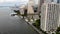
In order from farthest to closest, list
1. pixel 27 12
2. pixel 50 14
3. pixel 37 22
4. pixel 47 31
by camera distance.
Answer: pixel 27 12 < pixel 37 22 < pixel 50 14 < pixel 47 31

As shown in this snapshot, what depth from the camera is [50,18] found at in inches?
305

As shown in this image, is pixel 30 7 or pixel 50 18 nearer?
Answer: pixel 50 18

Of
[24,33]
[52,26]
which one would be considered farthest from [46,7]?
[24,33]

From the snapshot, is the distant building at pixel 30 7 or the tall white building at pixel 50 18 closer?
the tall white building at pixel 50 18

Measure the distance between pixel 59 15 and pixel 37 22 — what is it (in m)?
1.19

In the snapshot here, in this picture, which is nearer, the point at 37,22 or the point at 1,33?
the point at 1,33

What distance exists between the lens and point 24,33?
7938 mm

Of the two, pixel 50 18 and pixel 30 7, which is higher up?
pixel 50 18

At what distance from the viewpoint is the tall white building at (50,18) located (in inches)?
297

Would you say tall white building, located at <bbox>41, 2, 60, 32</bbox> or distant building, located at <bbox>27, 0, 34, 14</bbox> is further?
distant building, located at <bbox>27, 0, 34, 14</bbox>

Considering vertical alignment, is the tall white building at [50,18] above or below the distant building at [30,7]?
above

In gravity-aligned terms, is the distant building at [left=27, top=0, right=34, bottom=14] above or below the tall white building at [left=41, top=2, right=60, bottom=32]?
below

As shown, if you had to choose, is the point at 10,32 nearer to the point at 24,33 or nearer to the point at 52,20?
the point at 24,33

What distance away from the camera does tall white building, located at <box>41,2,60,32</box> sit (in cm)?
755
